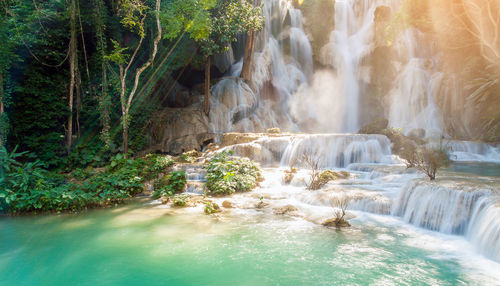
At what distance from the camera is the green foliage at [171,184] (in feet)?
31.5

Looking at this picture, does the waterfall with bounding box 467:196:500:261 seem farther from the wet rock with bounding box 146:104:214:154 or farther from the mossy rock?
the wet rock with bounding box 146:104:214:154

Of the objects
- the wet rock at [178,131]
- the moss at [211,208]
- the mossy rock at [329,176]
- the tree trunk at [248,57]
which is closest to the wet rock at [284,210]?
the moss at [211,208]

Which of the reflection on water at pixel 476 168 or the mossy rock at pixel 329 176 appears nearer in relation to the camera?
the mossy rock at pixel 329 176

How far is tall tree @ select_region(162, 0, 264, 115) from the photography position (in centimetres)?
1335

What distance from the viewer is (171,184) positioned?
9.95 metres

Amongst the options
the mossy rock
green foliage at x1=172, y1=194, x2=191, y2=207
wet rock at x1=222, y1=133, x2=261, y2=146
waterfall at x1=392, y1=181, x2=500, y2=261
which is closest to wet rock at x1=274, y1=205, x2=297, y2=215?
the mossy rock

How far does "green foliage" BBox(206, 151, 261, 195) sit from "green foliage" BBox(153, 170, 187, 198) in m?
0.89

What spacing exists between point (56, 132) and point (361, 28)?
77.8 feet

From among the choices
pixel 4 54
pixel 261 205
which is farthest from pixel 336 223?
pixel 4 54

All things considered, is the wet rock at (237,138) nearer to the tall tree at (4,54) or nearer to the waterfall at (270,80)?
the waterfall at (270,80)

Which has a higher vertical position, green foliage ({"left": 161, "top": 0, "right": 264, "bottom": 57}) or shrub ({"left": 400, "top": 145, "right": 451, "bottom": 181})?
green foliage ({"left": 161, "top": 0, "right": 264, "bottom": 57})

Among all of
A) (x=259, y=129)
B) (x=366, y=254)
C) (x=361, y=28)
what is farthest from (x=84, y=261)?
(x=361, y=28)

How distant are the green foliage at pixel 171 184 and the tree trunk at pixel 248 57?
12532 millimetres

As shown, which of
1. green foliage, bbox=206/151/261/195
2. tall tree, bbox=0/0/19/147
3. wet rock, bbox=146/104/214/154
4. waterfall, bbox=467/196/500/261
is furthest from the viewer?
wet rock, bbox=146/104/214/154
